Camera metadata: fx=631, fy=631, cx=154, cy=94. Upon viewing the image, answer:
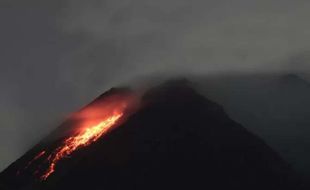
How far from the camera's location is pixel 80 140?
262 feet

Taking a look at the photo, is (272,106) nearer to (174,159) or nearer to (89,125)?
(89,125)

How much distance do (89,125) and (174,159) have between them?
20657 mm

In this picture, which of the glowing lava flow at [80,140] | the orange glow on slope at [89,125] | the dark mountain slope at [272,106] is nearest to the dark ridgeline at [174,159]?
the glowing lava flow at [80,140]

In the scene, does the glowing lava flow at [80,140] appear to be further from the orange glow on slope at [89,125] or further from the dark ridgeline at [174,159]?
the dark ridgeline at [174,159]

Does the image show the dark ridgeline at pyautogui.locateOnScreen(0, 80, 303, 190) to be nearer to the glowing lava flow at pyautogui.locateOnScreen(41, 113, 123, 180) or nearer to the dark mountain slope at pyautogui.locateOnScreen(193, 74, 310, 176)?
the glowing lava flow at pyautogui.locateOnScreen(41, 113, 123, 180)

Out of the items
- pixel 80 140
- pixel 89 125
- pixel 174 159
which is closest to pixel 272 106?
pixel 89 125

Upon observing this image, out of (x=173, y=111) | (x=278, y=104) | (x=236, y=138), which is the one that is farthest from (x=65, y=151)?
(x=278, y=104)

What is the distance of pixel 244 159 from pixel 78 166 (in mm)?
18382

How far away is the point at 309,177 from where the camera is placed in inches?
2594

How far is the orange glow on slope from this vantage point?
7668 centimetres

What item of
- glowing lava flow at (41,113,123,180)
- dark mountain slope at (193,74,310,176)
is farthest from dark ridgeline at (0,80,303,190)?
dark mountain slope at (193,74,310,176)

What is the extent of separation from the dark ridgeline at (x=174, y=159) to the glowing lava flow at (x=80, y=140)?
1.73 m

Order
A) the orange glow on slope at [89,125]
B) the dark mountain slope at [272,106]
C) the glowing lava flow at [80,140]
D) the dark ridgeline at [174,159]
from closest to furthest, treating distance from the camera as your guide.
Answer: the dark ridgeline at [174,159] → the glowing lava flow at [80,140] → the dark mountain slope at [272,106] → the orange glow on slope at [89,125]

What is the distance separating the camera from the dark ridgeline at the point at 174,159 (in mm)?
65000
